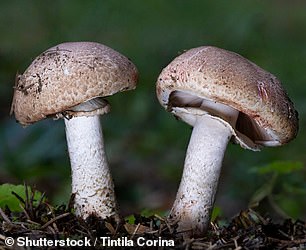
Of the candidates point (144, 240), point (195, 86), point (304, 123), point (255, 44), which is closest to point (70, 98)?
point (195, 86)

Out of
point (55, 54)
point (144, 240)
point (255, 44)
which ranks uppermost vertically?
point (255, 44)

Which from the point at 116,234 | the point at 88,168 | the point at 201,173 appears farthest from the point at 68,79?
the point at 201,173

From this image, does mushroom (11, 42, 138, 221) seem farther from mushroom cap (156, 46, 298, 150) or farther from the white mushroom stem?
mushroom cap (156, 46, 298, 150)

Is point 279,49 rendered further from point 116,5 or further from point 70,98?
point 70,98

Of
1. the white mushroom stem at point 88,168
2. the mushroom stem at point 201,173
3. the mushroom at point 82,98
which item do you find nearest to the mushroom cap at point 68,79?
the mushroom at point 82,98

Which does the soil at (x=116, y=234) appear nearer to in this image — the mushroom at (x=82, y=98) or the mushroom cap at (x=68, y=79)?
the mushroom at (x=82, y=98)

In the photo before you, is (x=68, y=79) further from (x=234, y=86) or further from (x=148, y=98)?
(x=148, y=98)
